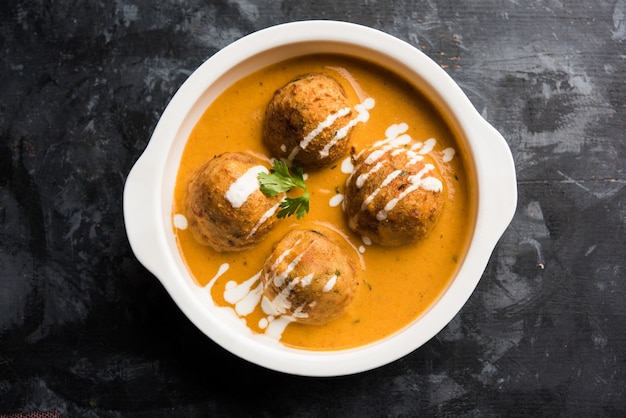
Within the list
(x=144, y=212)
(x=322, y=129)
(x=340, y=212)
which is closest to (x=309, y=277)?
(x=340, y=212)

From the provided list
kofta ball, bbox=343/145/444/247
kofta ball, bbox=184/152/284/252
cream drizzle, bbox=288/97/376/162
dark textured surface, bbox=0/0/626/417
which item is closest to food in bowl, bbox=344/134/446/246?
kofta ball, bbox=343/145/444/247

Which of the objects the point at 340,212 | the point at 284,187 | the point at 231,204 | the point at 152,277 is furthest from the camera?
the point at 152,277

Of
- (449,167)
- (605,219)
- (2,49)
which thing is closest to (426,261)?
(449,167)

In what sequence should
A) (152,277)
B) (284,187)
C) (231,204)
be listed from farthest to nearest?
(152,277)
(284,187)
(231,204)

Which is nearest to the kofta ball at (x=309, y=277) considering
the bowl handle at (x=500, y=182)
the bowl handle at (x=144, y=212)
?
the bowl handle at (x=144, y=212)

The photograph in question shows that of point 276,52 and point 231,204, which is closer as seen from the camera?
point 231,204

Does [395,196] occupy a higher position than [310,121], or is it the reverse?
Answer: [310,121]

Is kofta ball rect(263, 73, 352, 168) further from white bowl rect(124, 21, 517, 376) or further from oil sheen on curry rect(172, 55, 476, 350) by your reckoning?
white bowl rect(124, 21, 517, 376)

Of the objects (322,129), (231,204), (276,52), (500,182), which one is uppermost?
(276,52)

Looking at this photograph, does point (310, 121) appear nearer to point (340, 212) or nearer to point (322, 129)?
point (322, 129)
